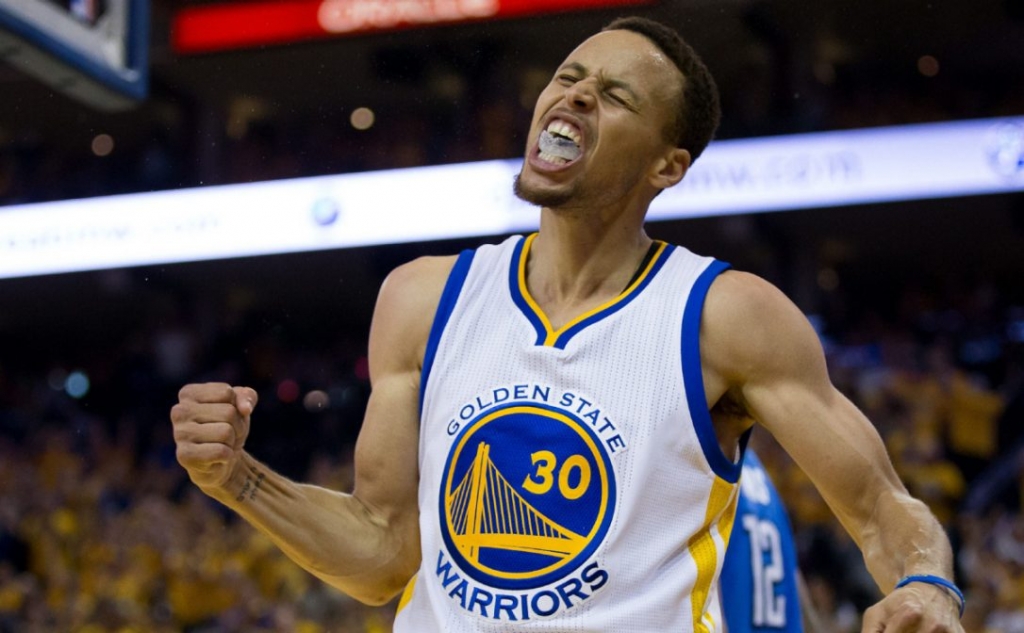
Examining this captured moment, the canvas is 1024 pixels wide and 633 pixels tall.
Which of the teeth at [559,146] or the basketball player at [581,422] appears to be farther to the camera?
the teeth at [559,146]

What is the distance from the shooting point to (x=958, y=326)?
10.6 metres

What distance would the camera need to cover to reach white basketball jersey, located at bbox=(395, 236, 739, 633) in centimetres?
209

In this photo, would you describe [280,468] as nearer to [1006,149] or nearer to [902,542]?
[902,542]

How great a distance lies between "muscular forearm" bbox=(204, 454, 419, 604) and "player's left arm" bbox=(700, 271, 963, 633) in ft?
2.14

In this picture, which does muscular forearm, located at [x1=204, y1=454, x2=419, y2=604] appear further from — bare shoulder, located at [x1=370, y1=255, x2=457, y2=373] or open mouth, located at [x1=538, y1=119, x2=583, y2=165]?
open mouth, located at [x1=538, y1=119, x2=583, y2=165]

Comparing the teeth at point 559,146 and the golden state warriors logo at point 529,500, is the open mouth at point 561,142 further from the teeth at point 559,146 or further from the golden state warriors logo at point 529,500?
the golden state warriors logo at point 529,500

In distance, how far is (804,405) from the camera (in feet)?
7.04

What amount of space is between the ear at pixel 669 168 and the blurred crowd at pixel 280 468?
336 centimetres

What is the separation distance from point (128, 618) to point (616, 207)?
597 cm

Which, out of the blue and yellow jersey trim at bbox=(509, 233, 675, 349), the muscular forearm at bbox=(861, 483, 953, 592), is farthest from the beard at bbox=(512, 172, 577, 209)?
the muscular forearm at bbox=(861, 483, 953, 592)

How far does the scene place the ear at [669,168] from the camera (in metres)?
2.45

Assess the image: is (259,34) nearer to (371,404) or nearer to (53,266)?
(53,266)

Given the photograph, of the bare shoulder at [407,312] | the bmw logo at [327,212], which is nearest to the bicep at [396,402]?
the bare shoulder at [407,312]

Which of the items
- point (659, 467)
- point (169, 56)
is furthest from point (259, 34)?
point (659, 467)
